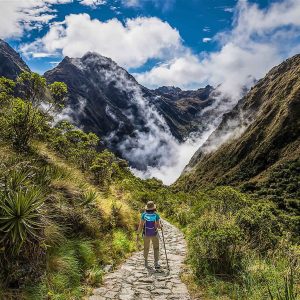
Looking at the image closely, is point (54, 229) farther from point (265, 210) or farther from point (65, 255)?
point (265, 210)

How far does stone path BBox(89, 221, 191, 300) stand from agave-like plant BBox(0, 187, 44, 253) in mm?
2290

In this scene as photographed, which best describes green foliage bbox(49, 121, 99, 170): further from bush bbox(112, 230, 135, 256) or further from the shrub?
the shrub

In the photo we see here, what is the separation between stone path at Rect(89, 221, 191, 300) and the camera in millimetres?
8430

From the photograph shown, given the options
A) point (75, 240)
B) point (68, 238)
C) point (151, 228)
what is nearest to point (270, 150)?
point (151, 228)

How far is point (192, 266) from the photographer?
1014cm

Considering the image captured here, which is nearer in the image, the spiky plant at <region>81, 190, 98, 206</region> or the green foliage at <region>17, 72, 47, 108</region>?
the spiky plant at <region>81, 190, 98, 206</region>

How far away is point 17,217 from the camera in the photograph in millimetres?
6785

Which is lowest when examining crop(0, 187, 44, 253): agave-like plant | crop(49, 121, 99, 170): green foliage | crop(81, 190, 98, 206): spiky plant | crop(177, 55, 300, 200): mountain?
crop(0, 187, 44, 253): agave-like plant

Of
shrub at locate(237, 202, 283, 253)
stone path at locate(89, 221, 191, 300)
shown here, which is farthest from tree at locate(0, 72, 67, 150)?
shrub at locate(237, 202, 283, 253)

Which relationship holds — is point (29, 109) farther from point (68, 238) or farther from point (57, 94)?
point (68, 238)

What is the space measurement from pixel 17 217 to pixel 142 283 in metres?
4.23

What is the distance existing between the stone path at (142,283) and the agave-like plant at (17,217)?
229 cm

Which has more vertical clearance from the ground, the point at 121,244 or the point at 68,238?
the point at 121,244

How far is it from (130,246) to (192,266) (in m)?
4.63
